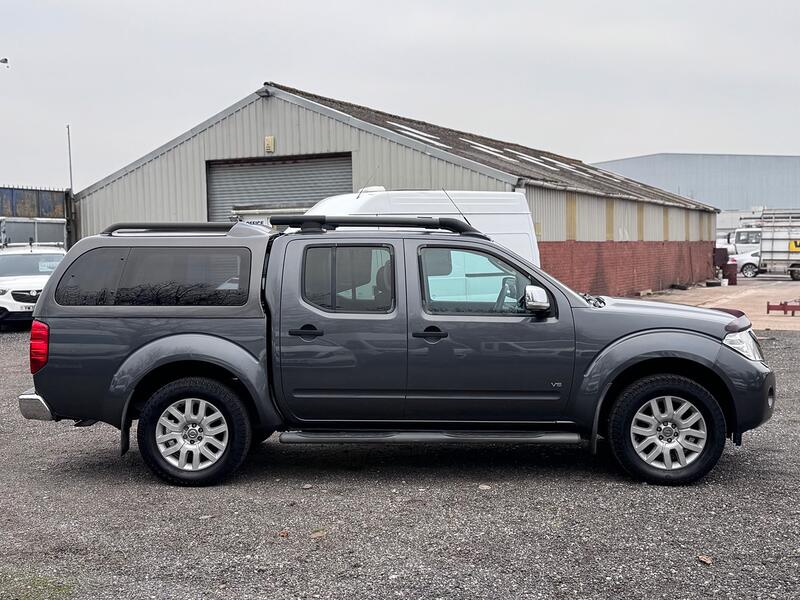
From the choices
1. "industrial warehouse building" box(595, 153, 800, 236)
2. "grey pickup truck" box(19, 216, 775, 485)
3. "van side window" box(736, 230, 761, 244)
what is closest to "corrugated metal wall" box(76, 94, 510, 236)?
"grey pickup truck" box(19, 216, 775, 485)

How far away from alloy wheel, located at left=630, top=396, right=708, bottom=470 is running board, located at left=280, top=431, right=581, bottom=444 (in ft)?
1.49

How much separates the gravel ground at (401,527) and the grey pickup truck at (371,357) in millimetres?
375

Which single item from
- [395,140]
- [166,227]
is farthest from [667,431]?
Result: [395,140]

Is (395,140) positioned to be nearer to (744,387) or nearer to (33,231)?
(33,231)

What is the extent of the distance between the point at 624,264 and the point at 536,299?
23945 millimetres

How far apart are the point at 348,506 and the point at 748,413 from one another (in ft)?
9.30

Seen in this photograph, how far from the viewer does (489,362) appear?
267 inches

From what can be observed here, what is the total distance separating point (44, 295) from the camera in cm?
699

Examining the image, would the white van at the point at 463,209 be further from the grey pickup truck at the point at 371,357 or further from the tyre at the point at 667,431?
the tyre at the point at 667,431

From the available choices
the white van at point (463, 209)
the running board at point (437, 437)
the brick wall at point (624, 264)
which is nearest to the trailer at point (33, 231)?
the brick wall at point (624, 264)

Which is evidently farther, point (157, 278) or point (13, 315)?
point (13, 315)

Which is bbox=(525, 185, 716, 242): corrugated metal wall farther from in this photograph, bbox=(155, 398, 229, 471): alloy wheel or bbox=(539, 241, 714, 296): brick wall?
bbox=(155, 398, 229, 471): alloy wheel

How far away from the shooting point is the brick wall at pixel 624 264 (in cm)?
2461

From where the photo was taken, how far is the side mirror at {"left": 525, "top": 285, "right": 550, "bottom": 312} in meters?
6.71
